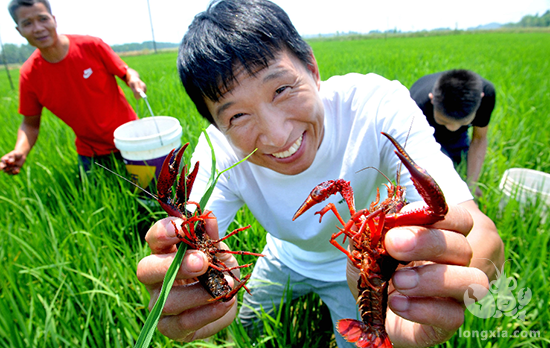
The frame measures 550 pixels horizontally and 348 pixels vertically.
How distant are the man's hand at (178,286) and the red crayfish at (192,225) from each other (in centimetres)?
4

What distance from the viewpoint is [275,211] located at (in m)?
1.75

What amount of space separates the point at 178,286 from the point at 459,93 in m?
3.18

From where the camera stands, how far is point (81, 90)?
10.9 feet

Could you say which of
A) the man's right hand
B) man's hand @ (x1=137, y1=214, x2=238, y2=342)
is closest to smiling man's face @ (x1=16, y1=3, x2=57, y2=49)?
the man's right hand

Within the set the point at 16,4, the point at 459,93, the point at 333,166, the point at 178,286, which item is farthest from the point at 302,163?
the point at 16,4

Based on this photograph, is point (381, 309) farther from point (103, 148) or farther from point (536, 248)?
point (103, 148)

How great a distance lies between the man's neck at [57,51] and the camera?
123 inches

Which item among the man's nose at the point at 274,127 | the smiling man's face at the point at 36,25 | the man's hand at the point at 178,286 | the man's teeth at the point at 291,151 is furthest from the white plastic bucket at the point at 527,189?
the smiling man's face at the point at 36,25

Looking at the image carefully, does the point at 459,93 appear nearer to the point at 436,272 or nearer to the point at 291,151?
the point at 291,151

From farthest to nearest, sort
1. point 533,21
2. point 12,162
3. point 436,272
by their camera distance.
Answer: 1. point 533,21
2. point 12,162
3. point 436,272

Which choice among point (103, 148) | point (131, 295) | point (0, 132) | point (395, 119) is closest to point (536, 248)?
point (395, 119)

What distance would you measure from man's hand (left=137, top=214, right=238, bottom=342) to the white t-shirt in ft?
1.34

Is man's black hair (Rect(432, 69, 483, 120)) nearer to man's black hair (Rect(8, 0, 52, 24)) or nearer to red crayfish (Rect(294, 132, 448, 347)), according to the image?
red crayfish (Rect(294, 132, 448, 347))

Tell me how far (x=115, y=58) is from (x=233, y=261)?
3240mm
